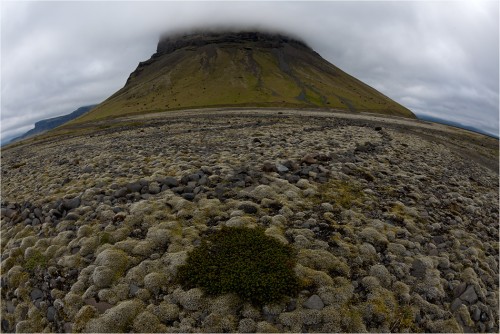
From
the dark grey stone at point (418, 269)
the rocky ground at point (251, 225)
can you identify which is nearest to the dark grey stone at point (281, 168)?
the rocky ground at point (251, 225)

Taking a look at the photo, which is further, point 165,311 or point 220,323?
point 165,311

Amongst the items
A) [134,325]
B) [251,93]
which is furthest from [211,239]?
[251,93]

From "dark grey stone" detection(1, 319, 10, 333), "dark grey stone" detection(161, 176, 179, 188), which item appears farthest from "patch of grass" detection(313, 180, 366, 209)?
"dark grey stone" detection(1, 319, 10, 333)

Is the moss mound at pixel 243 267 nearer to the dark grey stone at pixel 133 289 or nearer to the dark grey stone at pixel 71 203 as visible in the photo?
the dark grey stone at pixel 133 289

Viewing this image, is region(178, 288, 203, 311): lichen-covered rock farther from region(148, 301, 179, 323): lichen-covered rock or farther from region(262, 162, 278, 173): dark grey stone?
region(262, 162, 278, 173): dark grey stone

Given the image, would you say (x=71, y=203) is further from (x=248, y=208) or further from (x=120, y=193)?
(x=248, y=208)

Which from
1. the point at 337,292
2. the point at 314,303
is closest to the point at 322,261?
the point at 337,292
